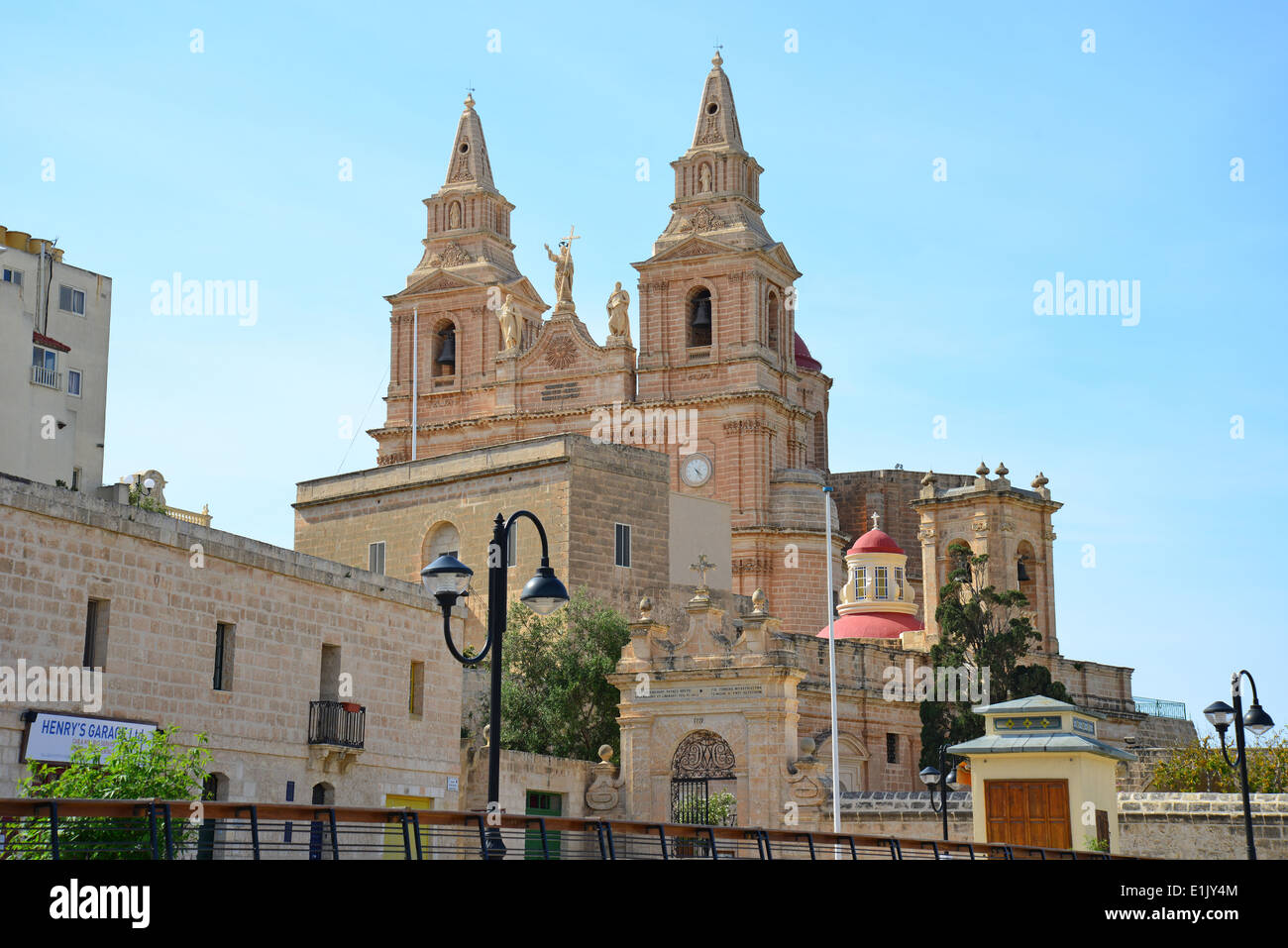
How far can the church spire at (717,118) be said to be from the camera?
6581 centimetres

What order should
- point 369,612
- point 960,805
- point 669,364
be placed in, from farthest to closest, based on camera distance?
point 669,364 → point 960,805 → point 369,612

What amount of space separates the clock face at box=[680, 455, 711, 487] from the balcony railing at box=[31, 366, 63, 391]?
76.7 ft

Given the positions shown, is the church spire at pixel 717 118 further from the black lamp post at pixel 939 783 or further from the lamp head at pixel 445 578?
the lamp head at pixel 445 578

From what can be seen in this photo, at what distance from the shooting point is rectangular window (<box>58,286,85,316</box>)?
5166 centimetres

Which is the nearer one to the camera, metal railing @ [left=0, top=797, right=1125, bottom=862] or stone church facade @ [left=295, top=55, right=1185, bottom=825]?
metal railing @ [left=0, top=797, right=1125, bottom=862]

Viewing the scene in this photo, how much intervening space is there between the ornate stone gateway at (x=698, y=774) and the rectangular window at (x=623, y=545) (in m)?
10.6

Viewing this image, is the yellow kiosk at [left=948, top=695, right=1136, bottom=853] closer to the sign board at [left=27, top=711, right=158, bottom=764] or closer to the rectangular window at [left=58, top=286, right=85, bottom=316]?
the sign board at [left=27, top=711, right=158, bottom=764]

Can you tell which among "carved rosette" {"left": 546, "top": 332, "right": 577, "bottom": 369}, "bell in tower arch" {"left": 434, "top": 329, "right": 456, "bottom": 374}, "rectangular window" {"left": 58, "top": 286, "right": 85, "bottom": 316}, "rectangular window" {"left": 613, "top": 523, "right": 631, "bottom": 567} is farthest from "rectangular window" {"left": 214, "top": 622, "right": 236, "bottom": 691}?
"bell in tower arch" {"left": 434, "top": 329, "right": 456, "bottom": 374}

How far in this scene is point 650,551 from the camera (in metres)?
46.4

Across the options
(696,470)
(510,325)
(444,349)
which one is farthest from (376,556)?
(444,349)

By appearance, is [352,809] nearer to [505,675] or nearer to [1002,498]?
[505,675]
